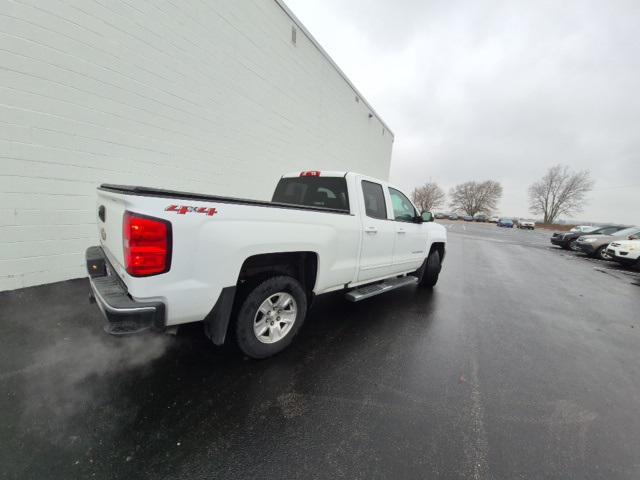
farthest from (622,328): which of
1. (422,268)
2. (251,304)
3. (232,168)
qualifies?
(232,168)

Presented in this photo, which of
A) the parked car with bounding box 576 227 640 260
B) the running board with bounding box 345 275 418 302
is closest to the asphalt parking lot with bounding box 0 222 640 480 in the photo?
the running board with bounding box 345 275 418 302

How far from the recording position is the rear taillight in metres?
1.72

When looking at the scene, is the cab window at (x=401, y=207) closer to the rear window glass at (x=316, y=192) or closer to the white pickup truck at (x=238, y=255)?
the white pickup truck at (x=238, y=255)

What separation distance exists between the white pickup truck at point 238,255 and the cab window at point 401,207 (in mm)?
253

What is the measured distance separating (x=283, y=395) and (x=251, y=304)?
827 millimetres

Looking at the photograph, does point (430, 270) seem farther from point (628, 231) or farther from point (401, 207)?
point (628, 231)

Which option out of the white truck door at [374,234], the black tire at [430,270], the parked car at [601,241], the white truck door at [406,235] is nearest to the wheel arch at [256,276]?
the white truck door at [374,234]

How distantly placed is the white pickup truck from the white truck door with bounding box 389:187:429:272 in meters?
0.17

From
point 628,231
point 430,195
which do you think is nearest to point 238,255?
point 628,231

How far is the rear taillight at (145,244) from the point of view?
5.65 ft

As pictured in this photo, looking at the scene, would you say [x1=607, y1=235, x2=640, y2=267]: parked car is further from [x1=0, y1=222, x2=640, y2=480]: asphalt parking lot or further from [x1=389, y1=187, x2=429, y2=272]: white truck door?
[x1=389, y1=187, x2=429, y2=272]: white truck door

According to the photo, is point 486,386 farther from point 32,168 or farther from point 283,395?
point 32,168

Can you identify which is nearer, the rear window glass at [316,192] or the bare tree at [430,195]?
the rear window glass at [316,192]

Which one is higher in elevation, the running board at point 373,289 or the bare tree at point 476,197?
the bare tree at point 476,197
